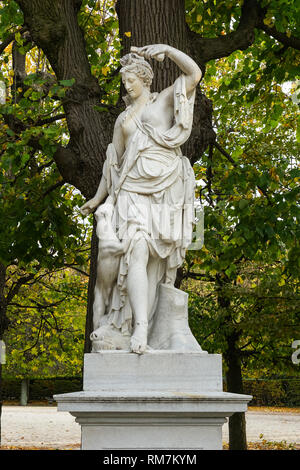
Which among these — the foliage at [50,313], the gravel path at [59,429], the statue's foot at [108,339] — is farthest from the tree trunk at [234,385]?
the statue's foot at [108,339]

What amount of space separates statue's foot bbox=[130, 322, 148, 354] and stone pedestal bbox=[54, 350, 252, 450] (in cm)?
5

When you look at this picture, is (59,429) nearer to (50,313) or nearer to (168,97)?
(50,313)

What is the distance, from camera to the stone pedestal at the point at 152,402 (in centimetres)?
502

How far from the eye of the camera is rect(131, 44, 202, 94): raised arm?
236 inches

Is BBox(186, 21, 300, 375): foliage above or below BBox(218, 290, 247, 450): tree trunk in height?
above

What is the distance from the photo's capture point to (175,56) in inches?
239

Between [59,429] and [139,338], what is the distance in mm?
15865

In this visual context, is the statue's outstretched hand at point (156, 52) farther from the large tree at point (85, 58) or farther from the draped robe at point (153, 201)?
the large tree at point (85, 58)

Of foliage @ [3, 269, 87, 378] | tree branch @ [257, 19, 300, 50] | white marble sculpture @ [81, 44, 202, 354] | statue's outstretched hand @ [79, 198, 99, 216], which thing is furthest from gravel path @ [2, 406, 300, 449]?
white marble sculpture @ [81, 44, 202, 354]

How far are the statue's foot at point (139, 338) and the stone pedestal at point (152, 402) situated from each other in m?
0.05

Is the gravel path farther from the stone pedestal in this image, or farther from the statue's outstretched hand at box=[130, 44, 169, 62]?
the statue's outstretched hand at box=[130, 44, 169, 62]

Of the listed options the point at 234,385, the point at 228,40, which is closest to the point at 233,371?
the point at 234,385

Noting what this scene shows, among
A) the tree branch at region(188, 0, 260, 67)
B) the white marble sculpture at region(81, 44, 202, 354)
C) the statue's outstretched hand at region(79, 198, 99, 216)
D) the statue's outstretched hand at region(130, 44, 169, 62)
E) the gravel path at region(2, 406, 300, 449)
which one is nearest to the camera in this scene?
the white marble sculpture at region(81, 44, 202, 354)
